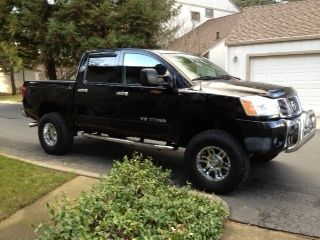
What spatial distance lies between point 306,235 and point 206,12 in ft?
84.8

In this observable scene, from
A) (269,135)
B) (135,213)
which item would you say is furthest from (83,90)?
(135,213)

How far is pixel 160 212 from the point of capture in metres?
3.65

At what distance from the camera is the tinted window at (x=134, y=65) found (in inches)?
255

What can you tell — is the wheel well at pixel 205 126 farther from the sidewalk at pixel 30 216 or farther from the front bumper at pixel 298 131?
the sidewalk at pixel 30 216

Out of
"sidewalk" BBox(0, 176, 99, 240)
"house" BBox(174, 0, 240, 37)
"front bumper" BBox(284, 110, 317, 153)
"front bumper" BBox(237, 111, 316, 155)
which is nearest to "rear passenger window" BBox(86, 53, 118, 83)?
"sidewalk" BBox(0, 176, 99, 240)

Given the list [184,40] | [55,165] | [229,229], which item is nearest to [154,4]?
[184,40]

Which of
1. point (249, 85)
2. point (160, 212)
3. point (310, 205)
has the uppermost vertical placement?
point (249, 85)

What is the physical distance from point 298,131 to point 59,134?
166 inches

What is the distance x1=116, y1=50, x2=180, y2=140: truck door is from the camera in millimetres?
6090

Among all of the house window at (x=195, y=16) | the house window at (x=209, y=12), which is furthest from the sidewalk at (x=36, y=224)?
the house window at (x=209, y=12)

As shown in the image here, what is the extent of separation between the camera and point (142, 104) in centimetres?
637

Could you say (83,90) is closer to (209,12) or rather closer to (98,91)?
(98,91)

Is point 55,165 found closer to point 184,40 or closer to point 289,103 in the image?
point 289,103

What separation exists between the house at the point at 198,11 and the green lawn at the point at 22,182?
19.4m
